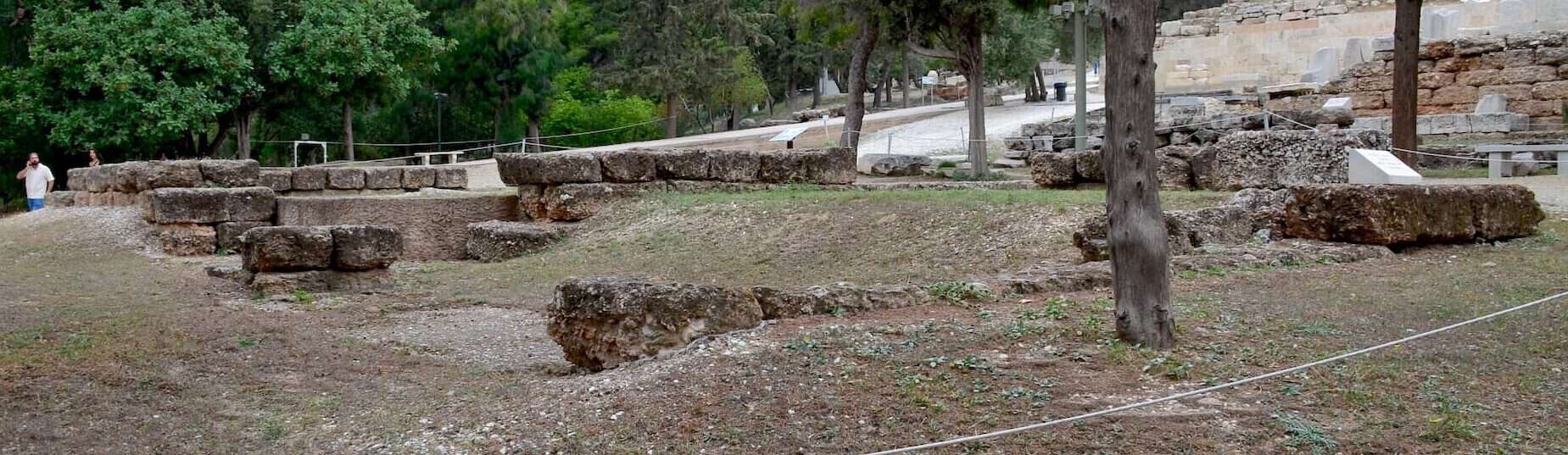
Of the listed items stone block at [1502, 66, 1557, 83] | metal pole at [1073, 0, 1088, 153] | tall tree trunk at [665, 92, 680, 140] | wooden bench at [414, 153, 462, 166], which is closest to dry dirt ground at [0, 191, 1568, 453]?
metal pole at [1073, 0, 1088, 153]

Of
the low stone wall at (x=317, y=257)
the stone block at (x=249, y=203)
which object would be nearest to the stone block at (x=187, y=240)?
the stone block at (x=249, y=203)

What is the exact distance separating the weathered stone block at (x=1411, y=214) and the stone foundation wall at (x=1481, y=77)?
12.6 m

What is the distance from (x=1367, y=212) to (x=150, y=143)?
26367mm

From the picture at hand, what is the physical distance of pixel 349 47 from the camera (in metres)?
28.6

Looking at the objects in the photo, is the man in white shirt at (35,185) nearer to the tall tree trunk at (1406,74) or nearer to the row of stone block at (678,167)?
the row of stone block at (678,167)

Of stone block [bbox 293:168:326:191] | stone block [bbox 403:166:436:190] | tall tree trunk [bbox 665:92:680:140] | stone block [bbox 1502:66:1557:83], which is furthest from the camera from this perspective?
tall tree trunk [bbox 665:92:680:140]

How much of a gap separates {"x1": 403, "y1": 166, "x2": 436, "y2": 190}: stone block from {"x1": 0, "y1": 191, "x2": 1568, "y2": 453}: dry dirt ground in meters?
8.69

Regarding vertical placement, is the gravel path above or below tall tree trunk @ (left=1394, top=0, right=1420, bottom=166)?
below

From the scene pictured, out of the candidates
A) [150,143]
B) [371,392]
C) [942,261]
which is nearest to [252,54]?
[150,143]

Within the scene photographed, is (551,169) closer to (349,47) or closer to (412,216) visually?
(412,216)

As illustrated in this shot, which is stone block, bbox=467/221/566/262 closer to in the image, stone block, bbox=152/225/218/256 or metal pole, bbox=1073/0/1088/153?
stone block, bbox=152/225/218/256

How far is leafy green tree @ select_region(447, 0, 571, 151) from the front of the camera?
3634cm

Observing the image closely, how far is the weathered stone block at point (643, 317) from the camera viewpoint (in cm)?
679

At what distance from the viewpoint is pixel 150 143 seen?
28.3 meters
